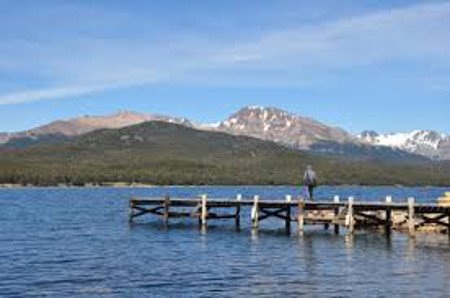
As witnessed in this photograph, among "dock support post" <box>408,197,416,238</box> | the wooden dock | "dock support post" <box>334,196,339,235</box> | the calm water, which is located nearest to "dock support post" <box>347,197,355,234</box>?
the wooden dock

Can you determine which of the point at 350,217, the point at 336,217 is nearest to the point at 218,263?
the point at 350,217

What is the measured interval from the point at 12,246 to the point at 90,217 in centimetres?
4935

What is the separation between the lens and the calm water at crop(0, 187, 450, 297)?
45844mm

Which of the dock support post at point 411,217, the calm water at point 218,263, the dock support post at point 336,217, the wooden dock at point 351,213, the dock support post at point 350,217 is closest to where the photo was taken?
the calm water at point 218,263

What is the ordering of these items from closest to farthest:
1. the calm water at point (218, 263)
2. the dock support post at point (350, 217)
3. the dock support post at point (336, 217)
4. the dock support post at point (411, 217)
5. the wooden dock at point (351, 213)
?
the calm water at point (218, 263) → the dock support post at point (411, 217) → the wooden dock at point (351, 213) → the dock support post at point (350, 217) → the dock support post at point (336, 217)

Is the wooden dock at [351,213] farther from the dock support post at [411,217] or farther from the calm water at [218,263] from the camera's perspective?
the calm water at [218,263]

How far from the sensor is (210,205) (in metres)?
92.9

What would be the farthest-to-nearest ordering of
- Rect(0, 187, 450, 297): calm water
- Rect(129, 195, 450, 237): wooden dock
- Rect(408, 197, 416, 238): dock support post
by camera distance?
Rect(129, 195, 450, 237): wooden dock < Rect(408, 197, 416, 238): dock support post < Rect(0, 187, 450, 297): calm water

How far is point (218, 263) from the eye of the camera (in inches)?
2301

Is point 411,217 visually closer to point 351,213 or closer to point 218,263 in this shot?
point 351,213

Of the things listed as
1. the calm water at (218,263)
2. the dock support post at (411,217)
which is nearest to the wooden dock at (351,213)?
the dock support post at (411,217)

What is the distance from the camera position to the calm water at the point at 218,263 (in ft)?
150

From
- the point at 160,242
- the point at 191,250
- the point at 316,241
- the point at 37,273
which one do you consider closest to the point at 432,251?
the point at 316,241

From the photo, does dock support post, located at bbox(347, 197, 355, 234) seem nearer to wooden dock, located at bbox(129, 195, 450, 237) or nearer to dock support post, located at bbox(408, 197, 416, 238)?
wooden dock, located at bbox(129, 195, 450, 237)
